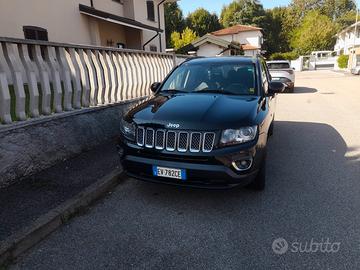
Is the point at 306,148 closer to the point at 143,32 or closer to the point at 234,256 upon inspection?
the point at 234,256

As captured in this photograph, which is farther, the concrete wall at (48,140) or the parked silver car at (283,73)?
the parked silver car at (283,73)

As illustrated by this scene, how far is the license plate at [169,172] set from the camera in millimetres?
3307

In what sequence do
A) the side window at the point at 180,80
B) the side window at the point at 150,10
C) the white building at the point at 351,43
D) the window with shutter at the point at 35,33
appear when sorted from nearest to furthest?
1. the side window at the point at 180,80
2. the window with shutter at the point at 35,33
3. the side window at the point at 150,10
4. the white building at the point at 351,43

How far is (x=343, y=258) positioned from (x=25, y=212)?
3.15 metres

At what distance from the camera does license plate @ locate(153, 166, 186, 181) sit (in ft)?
10.8

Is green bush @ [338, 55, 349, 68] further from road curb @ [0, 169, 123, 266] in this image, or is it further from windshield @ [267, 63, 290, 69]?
road curb @ [0, 169, 123, 266]

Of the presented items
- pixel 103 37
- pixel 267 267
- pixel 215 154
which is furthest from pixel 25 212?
pixel 103 37

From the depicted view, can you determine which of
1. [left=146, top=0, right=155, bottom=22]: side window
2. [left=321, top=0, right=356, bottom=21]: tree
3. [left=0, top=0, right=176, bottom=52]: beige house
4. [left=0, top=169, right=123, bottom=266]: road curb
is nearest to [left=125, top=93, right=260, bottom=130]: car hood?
[left=0, top=169, right=123, bottom=266]: road curb

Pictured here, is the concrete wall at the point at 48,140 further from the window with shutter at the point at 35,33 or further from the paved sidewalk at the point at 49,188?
the window with shutter at the point at 35,33

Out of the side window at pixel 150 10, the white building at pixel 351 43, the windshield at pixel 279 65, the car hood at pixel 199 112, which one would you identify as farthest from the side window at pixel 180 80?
the white building at pixel 351 43

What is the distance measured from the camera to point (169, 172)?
3354 millimetres

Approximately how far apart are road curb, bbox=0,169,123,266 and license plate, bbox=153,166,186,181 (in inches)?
38.0

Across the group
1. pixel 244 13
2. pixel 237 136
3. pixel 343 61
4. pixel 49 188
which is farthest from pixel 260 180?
pixel 244 13

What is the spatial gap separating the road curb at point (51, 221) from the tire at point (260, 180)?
191cm
